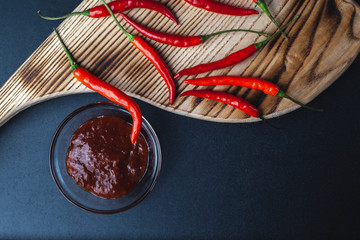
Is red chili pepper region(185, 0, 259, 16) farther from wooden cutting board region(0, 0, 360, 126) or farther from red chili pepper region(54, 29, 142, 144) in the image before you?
red chili pepper region(54, 29, 142, 144)

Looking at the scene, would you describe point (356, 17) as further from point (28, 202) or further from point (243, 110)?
point (28, 202)

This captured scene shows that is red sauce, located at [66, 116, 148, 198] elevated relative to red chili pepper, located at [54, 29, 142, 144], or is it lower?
lower

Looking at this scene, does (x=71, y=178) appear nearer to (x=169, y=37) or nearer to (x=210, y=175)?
(x=210, y=175)

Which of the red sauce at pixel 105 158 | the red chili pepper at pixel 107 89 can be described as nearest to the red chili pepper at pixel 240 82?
the red chili pepper at pixel 107 89

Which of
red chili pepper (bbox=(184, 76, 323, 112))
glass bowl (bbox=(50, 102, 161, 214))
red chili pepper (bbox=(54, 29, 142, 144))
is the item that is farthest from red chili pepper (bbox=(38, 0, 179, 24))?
glass bowl (bbox=(50, 102, 161, 214))

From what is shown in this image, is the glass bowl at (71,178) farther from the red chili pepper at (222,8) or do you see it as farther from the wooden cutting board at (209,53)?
the red chili pepper at (222,8)

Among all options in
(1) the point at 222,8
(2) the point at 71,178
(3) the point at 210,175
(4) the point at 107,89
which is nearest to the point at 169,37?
(1) the point at 222,8
